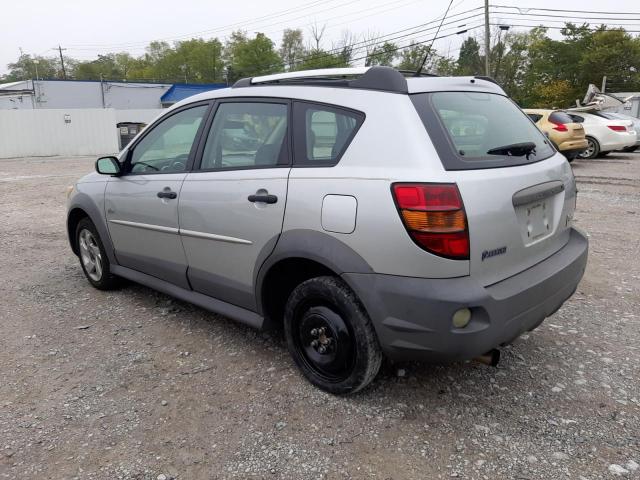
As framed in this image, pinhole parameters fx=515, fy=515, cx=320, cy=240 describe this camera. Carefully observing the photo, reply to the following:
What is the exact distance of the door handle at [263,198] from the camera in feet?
9.38

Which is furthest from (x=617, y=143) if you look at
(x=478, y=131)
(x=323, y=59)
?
(x=323, y=59)

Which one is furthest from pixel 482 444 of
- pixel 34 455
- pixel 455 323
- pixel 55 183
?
pixel 55 183

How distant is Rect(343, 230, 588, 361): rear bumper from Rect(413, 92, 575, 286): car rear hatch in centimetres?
9

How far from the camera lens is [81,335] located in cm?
383

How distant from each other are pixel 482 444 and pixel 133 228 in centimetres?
288

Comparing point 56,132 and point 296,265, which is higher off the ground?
point 296,265

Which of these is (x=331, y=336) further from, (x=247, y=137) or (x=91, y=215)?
(x=91, y=215)

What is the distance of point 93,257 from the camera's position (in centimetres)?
473

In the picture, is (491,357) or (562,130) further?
(562,130)

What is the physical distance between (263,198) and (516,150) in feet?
4.63

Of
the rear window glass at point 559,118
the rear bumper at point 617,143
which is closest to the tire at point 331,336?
the rear window glass at point 559,118

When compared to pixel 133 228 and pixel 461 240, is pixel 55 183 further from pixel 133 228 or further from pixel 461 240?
pixel 461 240

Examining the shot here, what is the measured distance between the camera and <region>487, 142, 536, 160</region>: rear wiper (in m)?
2.71

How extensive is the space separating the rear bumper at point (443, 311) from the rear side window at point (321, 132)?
67cm
